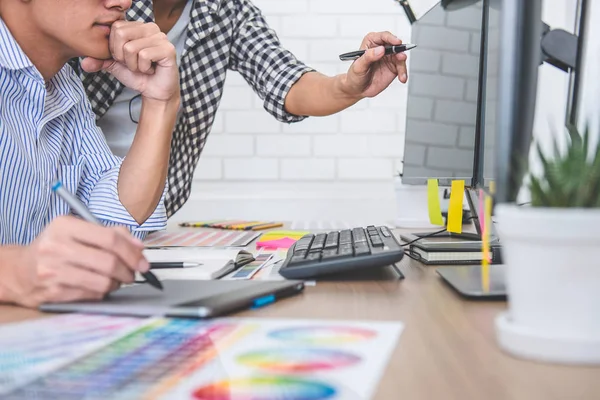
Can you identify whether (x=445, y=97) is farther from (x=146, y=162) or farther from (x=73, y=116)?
(x=73, y=116)

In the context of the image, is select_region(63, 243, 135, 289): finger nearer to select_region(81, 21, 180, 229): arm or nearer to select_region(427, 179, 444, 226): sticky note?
select_region(81, 21, 180, 229): arm

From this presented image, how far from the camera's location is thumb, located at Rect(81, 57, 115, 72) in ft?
4.02

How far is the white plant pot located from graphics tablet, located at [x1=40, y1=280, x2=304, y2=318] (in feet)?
0.88

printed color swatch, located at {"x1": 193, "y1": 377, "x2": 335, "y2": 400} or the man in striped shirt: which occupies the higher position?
the man in striped shirt

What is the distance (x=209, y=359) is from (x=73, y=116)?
3.17 feet

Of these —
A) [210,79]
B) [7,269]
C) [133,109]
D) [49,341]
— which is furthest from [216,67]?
[49,341]

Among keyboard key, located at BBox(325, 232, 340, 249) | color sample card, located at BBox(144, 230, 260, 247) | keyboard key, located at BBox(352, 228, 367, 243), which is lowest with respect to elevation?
color sample card, located at BBox(144, 230, 260, 247)

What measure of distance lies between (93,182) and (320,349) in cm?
94

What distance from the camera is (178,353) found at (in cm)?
48

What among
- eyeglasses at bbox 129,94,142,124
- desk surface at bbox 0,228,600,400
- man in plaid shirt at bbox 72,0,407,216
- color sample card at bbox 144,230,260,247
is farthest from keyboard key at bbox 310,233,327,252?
eyeglasses at bbox 129,94,142,124

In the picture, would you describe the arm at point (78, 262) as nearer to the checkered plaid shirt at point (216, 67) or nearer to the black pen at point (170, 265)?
the black pen at point (170, 265)

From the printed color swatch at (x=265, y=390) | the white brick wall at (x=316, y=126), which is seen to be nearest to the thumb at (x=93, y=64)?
the printed color swatch at (x=265, y=390)

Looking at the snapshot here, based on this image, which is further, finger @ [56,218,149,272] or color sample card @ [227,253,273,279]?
color sample card @ [227,253,273,279]

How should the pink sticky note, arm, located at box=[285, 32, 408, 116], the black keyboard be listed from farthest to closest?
arm, located at box=[285, 32, 408, 116]
the pink sticky note
the black keyboard
